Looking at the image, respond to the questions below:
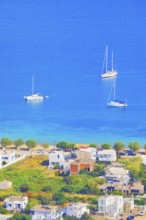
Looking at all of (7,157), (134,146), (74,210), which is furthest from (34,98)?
(74,210)

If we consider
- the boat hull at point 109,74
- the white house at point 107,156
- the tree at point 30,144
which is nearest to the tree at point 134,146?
the white house at point 107,156

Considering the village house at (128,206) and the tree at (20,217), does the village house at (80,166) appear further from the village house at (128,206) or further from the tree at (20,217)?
the tree at (20,217)

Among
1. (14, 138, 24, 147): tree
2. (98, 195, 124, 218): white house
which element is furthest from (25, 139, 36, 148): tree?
(98, 195, 124, 218): white house

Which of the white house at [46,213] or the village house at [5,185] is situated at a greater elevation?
the village house at [5,185]

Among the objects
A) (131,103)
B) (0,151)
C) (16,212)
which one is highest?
(131,103)

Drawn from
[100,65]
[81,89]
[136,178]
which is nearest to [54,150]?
[136,178]

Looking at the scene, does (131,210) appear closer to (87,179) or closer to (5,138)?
(87,179)
